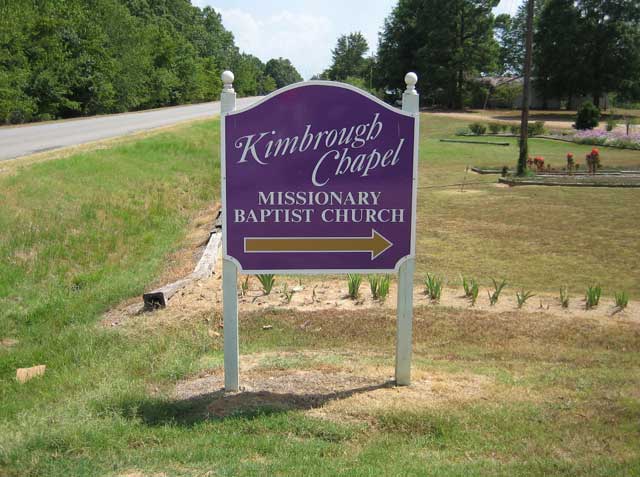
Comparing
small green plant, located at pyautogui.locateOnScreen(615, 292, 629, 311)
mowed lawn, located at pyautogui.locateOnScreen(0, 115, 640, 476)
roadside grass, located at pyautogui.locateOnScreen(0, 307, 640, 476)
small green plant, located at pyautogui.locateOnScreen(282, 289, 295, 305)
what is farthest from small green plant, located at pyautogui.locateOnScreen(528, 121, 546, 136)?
roadside grass, located at pyautogui.locateOnScreen(0, 307, 640, 476)

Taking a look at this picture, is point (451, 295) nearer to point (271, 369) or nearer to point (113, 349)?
point (271, 369)

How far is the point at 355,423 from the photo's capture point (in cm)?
414

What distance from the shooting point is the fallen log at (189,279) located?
25.3 feet

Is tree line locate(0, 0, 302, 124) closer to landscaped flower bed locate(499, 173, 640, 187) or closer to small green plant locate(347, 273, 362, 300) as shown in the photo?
landscaped flower bed locate(499, 173, 640, 187)

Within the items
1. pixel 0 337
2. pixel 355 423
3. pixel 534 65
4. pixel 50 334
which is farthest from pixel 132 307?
pixel 534 65

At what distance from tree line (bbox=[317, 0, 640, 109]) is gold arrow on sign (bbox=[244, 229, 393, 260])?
185ft

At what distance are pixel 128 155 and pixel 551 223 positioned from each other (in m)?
11.8

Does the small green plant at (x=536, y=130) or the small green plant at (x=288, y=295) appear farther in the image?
the small green plant at (x=536, y=130)

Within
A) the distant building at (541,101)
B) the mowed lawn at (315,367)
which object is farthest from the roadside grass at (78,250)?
the distant building at (541,101)

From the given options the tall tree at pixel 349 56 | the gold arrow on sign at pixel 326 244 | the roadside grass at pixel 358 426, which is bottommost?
the roadside grass at pixel 358 426

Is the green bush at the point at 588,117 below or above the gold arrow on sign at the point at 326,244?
above

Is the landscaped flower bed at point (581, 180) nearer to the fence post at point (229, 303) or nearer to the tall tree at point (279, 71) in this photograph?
Answer: the fence post at point (229, 303)

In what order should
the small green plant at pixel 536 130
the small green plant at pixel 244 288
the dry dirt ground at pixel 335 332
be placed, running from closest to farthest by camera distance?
1. the dry dirt ground at pixel 335 332
2. the small green plant at pixel 244 288
3. the small green plant at pixel 536 130

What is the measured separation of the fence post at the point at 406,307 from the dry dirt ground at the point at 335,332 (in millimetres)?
135
